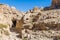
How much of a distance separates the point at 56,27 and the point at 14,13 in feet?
155

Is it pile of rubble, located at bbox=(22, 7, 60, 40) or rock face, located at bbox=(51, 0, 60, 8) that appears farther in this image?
rock face, located at bbox=(51, 0, 60, 8)

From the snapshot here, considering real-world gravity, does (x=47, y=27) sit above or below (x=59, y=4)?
below

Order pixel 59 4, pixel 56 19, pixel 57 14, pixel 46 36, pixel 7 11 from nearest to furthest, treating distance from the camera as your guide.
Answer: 1. pixel 46 36
2. pixel 56 19
3. pixel 57 14
4. pixel 59 4
5. pixel 7 11

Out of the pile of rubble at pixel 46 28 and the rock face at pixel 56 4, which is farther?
the rock face at pixel 56 4

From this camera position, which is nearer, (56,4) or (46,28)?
(46,28)

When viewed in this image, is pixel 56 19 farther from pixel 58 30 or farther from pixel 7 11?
pixel 7 11

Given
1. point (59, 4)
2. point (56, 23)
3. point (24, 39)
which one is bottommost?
point (24, 39)

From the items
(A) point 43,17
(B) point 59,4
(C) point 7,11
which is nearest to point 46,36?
(A) point 43,17

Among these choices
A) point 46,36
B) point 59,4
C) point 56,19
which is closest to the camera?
point 46,36

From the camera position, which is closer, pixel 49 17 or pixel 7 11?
pixel 49 17

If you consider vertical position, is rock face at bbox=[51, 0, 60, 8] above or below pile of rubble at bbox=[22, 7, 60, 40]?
above

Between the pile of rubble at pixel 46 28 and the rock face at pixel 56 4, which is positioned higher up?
the rock face at pixel 56 4

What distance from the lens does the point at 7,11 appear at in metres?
69.6

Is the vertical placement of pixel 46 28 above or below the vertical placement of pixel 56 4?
below
